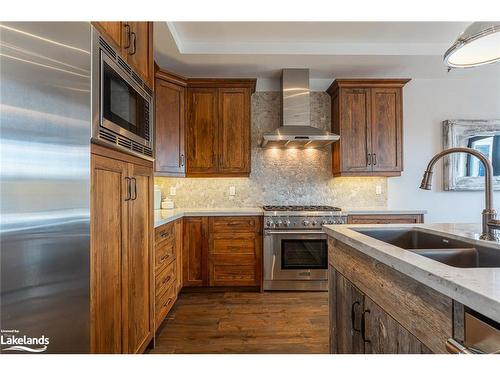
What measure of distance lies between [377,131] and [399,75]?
0.84 m

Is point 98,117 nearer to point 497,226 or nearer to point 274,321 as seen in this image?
point 497,226

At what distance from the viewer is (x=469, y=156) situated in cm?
362

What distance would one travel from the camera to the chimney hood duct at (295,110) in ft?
10.9

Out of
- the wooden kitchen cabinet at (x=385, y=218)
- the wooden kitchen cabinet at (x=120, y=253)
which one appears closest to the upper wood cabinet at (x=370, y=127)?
the wooden kitchen cabinet at (x=385, y=218)

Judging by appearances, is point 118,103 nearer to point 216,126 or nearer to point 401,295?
point 401,295

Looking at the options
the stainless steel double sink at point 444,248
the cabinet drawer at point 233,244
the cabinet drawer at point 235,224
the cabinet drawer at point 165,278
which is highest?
the stainless steel double sink at point 444,248

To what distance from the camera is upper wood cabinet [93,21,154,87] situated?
134 centimetres

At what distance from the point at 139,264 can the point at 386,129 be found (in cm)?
318

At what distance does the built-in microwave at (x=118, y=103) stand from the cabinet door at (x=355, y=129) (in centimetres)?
243

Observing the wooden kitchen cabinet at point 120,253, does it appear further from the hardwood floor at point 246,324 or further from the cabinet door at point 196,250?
the cabinet door at point 196,250

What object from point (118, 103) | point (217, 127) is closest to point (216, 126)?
point (217, 127)

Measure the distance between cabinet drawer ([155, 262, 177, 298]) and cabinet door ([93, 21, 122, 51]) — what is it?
5.50 feet

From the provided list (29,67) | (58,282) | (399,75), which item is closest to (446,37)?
(399,75)

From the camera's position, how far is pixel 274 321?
8.07 feet
